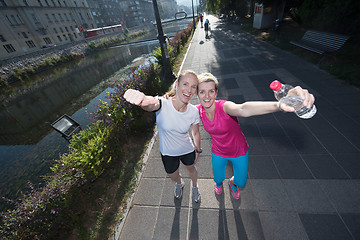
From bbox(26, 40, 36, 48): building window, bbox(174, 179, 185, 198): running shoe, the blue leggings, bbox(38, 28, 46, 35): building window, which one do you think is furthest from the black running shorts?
bbox(38, 28, 46, 35): building window

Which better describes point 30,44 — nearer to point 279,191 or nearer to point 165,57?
point 165,57

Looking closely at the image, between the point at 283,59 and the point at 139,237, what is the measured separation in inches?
409

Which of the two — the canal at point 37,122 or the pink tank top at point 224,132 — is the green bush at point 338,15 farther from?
the canal at point 37,122

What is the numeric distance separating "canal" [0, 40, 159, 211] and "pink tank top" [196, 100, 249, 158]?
357cm

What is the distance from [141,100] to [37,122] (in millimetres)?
11952

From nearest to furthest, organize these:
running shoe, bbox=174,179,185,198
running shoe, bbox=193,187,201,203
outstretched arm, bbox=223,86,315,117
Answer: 1. outstretched arm, bbox=223,86,315,117
2. running shoe, bbox=193,187,201,203
3. running shoe, bbox=174,179,185,198

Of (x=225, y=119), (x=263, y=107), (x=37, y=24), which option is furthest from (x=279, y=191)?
(x=37, y=24)

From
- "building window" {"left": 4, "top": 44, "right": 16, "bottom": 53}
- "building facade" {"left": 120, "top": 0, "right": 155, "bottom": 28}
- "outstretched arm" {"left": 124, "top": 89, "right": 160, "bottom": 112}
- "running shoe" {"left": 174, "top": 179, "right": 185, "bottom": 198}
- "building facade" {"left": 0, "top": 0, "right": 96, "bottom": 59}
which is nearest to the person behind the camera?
"outstretched arm" {"left": 124, "top": 89, "right": 160, "bottom": 112}

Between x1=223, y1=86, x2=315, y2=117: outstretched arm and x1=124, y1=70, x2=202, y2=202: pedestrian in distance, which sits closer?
x1=223, y1=86, x2=315, y2=117: outstretched arm

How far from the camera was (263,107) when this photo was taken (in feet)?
5.05

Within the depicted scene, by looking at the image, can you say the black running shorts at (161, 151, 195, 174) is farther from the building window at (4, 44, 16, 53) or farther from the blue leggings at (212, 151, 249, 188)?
the building window at (4, 44, 16, 53)

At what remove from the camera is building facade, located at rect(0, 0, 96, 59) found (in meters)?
28.5

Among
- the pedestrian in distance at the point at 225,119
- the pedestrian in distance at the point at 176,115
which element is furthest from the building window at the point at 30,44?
the pedestrian in distance at the point at 225,119

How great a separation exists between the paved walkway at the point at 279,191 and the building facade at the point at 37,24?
134 feet
